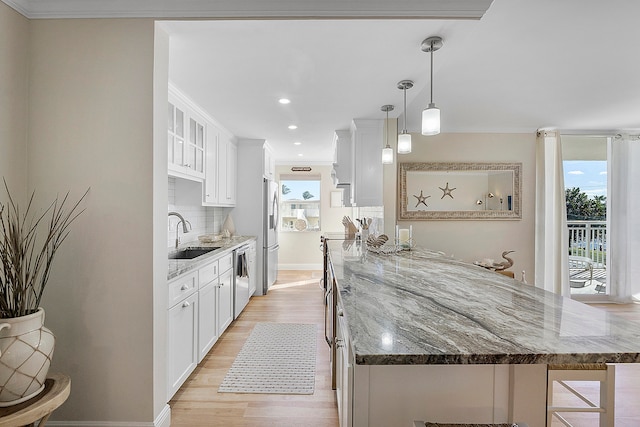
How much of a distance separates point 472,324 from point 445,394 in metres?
0.24

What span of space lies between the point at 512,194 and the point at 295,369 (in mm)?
3667

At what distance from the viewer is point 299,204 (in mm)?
7086

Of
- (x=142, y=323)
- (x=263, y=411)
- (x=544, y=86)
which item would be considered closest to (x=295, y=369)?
(x=263, y=411)

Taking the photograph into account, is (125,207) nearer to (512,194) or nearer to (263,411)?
(263,411)

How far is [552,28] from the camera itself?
6.76 feet

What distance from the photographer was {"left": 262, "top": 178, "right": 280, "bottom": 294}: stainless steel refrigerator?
4926 millimetres

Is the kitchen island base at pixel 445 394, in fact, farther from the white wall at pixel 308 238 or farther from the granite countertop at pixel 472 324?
the white wall at pixel 308 238

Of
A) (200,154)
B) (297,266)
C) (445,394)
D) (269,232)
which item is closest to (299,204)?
(297,266)

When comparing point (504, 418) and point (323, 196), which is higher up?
point (323, 196)

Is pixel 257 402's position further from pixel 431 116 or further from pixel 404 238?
pixel 431 116

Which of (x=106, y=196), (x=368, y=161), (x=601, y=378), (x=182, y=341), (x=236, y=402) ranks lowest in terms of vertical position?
(x=236, y=402)

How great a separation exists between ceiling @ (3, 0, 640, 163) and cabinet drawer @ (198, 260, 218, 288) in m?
1.53

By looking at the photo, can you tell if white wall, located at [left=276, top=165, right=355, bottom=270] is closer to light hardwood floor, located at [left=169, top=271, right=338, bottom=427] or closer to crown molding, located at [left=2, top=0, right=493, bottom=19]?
light hardwood floor, located at [left=169, top=271, right=338, bottom=427]

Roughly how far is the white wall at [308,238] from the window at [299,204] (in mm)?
112
